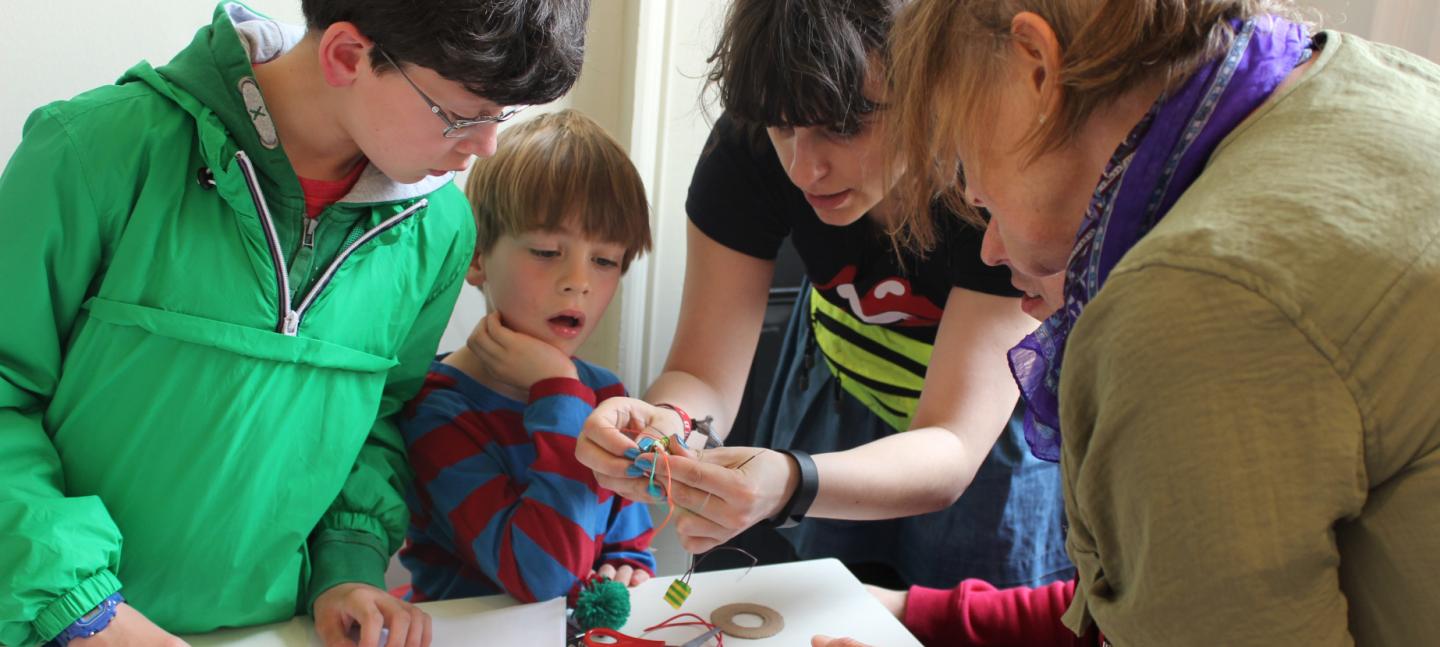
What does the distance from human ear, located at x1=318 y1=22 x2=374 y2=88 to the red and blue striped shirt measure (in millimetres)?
465

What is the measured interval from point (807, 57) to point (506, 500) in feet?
2.10

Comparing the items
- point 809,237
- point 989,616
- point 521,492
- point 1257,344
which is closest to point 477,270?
point 521,492

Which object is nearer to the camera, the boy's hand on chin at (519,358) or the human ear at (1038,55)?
the human ear at (1038,55)

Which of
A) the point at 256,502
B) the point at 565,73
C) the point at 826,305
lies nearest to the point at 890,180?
the point at 565,73

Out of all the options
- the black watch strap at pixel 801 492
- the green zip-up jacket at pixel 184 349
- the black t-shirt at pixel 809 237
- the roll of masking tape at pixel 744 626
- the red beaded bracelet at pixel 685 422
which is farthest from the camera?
the black t-shirt at pixel 809 237

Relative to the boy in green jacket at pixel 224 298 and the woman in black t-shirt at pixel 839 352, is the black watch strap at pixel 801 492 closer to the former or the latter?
the woman in black t-shirt at pixel 839 352

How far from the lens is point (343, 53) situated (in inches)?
43.3

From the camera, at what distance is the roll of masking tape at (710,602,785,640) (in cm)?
120

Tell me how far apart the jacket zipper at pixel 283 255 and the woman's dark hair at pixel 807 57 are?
1.45ft

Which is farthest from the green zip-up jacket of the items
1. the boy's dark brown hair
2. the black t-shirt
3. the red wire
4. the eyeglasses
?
the black t-shirt

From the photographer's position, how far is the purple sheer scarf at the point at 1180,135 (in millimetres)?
725

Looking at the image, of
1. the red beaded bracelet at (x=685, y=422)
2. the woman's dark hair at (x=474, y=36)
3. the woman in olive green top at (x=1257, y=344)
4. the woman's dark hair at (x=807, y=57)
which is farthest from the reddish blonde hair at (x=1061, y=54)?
the red beaded bracelet at (x=685, y=422)

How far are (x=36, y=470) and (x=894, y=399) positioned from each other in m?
1.06

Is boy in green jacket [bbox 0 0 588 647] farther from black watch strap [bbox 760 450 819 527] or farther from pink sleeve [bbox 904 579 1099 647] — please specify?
pink sleeve [bbox 904 579 1099 647]
